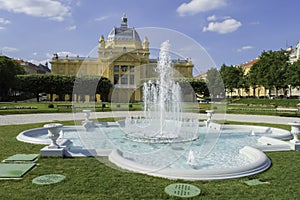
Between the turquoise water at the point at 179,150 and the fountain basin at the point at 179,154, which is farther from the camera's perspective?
the turquoise water at the point at 179,150

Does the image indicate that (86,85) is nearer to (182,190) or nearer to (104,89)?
(182,190)

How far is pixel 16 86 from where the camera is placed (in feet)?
201

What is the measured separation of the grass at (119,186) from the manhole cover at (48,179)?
0.16 m

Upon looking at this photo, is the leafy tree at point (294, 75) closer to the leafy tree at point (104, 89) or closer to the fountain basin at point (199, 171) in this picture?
the leafy tree at point (104, 89)

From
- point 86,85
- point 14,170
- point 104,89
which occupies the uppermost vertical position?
point 104,89

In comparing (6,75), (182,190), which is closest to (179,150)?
(182,190)

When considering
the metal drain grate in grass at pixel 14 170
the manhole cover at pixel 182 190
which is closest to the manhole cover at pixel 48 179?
the metal drain grate in grass at pixel 14 170

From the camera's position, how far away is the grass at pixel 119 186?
6.11m

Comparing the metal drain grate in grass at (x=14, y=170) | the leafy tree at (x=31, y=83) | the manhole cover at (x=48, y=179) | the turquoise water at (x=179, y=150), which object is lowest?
the turquoise water at (x=179, y=150)

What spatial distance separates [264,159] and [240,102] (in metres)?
49.6

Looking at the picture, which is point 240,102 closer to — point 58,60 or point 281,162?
point 281,162

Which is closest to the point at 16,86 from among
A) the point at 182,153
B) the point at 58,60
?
the point at 58,60

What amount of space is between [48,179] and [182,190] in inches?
146

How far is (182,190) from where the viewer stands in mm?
6457
